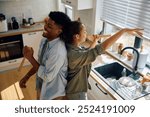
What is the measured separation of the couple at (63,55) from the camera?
126 centimetres

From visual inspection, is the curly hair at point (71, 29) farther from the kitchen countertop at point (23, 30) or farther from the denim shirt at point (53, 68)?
the kitchen countertop at point (23, 30)

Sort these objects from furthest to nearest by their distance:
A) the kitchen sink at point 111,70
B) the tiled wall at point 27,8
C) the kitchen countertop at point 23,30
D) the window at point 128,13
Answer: the tiled wall at point 27,8 → the kitchen countertop at point 23,30 → the kitchen sink at point 111,70 → the window at point 128,13

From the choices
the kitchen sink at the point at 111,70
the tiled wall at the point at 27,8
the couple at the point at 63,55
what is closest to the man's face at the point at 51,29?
the couple at the point at 63,55

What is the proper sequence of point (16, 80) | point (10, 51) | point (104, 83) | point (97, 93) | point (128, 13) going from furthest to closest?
point (10, 51)
point (16, 80)
point (128, 13)
point (97, 93)
point (104, 83)

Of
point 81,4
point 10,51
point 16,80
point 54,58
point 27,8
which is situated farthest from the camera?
point 27,8

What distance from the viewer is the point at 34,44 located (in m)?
3.40

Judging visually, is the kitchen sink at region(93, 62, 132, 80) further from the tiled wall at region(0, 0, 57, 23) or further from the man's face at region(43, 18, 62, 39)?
the tiled wall at region(0, 0, 57, 23)

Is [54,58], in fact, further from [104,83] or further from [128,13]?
[128,13]

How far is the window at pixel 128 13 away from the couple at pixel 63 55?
0.68 meters

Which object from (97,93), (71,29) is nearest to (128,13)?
(97,93)

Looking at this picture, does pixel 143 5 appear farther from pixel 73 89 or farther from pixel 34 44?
pixel 34 44

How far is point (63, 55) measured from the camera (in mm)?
1264

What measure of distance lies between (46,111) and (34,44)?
2.32 m

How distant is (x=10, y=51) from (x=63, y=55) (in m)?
2.27
